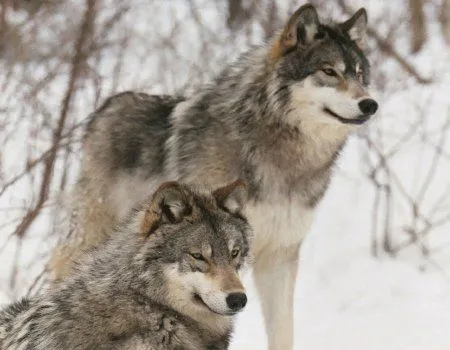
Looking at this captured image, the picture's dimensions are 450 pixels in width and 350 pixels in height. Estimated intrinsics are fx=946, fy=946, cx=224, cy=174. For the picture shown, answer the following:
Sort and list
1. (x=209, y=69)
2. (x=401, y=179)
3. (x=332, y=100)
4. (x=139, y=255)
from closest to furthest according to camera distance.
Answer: (x=139, y=255)
(x=332, y=100)
(x=401, y=179)
(x=209, y=69)

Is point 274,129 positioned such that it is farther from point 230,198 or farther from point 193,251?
point 193,251

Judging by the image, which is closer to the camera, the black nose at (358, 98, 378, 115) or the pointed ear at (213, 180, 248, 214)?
the pointed ear at (213, 180, 248, 214)

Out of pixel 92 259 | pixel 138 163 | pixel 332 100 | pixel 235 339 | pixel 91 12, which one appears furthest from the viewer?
pixel 91 12

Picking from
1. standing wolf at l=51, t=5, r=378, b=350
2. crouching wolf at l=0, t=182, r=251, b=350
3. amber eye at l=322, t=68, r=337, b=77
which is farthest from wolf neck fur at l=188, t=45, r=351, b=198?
crouching wolf at l=0, t=182, r=251, b=350

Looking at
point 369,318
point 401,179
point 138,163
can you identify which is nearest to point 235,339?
point 369,318

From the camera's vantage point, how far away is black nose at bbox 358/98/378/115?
5035mm

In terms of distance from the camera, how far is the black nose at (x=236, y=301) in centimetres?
348

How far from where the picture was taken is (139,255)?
3.59 meters

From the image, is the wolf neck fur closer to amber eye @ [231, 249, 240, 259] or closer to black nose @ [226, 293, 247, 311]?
amber eye @ [231, 249, 240, 259]

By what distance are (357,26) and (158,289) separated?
259 cm

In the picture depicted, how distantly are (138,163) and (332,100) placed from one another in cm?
129

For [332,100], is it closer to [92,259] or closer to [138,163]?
[138,163]

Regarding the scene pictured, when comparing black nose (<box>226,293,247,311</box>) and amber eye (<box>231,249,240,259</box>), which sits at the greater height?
A: amber eye (<box>231,249,240,259</box>)

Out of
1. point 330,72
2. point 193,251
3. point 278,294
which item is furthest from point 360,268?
point 193,251
